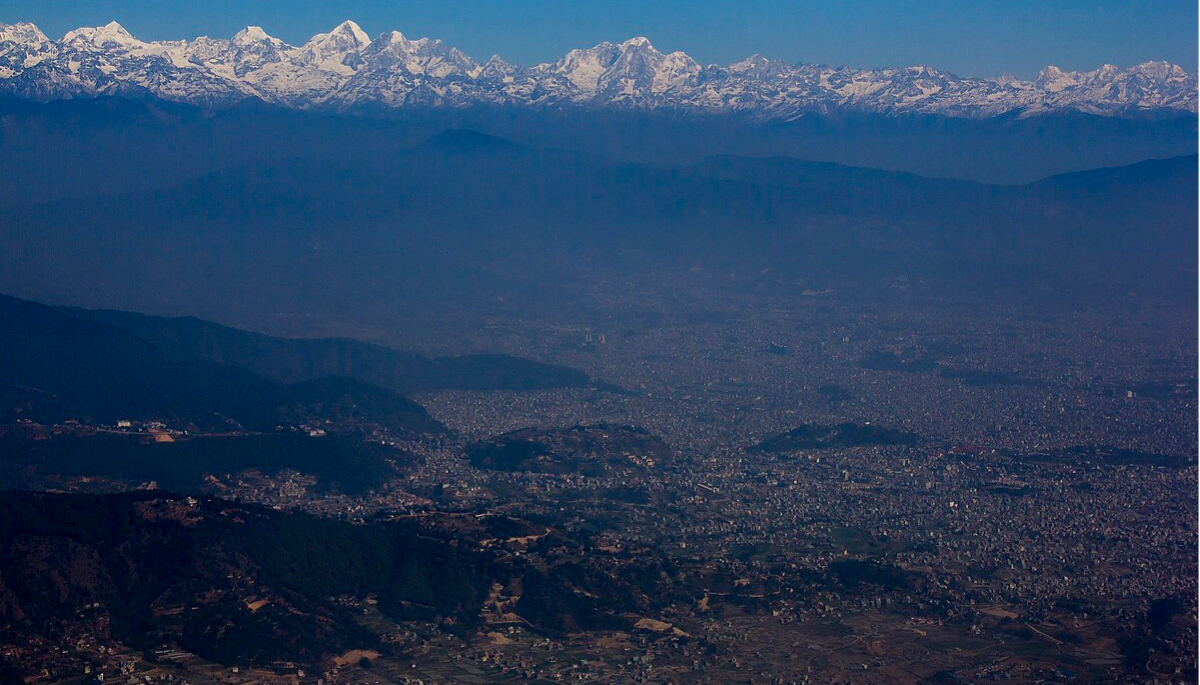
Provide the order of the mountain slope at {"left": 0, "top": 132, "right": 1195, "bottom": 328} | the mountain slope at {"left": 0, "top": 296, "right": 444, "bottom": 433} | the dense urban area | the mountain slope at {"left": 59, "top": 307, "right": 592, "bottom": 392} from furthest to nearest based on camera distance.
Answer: the mountain slope at {"left": 0, "top": 132, "right": 1195, "bottom": 328} < the mountain slope at {"left": 59, "top": 307, "right": 592, "bottom": 392} < the mountain slope at {"left": 0, "top": 296, "right": 444, "bottom": 433} < the dense urban area

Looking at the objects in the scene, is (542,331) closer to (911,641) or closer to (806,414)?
(806,414)

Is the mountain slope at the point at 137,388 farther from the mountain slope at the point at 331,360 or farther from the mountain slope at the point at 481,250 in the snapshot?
the mountain slope at the point at 481,250

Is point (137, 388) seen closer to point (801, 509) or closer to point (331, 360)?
point (331, 360)

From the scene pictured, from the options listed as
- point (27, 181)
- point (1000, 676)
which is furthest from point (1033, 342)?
point (27, 181)

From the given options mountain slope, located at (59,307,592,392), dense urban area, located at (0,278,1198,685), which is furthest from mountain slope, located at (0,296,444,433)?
mountain slope, located at (59,307,592,392)

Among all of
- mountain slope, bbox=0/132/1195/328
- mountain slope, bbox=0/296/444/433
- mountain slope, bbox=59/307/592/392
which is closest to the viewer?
mountain slope, bbox=0/296/444/433

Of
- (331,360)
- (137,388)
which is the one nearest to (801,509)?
(137,388)

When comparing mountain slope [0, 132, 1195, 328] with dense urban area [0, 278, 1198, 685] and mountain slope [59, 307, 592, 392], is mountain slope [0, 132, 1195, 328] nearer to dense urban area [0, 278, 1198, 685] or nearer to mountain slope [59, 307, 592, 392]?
mountain slope [59, 307, 592, 392]

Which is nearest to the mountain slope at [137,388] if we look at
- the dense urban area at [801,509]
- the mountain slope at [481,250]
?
the dense urban area at [801,509]

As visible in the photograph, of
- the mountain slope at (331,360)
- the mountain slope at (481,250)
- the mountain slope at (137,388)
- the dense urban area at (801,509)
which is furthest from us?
the mountain slope at (481,250)

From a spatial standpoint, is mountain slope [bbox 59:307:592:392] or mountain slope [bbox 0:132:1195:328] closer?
→ mountain slope [bbox 59:307:592:392]

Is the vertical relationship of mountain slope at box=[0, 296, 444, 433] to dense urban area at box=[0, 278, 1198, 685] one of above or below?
above
